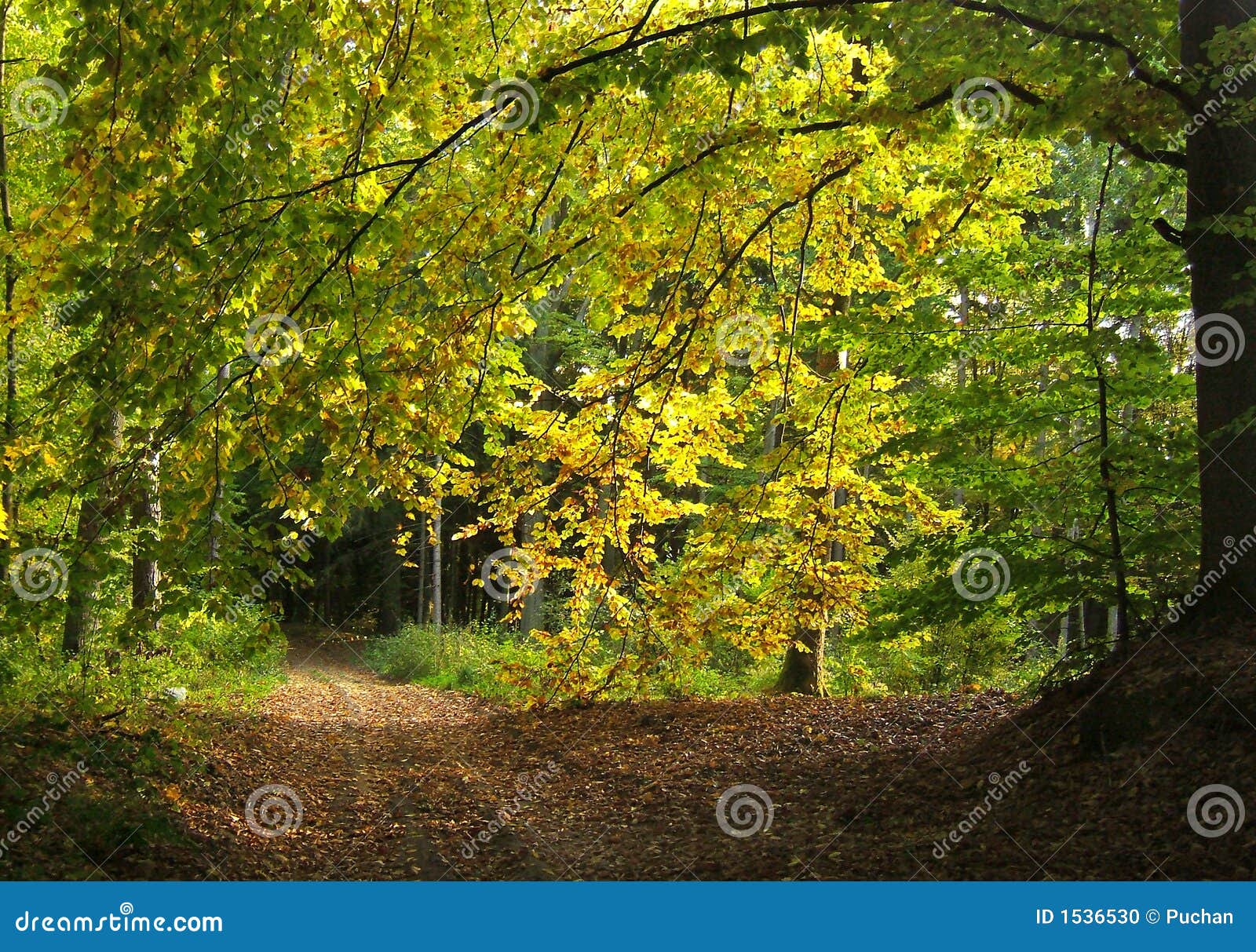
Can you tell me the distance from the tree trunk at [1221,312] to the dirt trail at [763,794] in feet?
2.18

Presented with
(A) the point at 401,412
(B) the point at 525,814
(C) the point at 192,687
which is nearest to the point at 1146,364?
(A) the point at 401,412

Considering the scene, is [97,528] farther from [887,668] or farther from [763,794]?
[887,668]

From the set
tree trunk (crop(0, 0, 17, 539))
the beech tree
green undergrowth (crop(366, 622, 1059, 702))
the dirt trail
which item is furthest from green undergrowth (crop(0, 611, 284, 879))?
green undergrowth (crop(366, 622, 1059, 702))

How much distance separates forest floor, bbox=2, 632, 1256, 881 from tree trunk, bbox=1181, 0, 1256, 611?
60 centimetres

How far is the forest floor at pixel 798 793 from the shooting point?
5223mm

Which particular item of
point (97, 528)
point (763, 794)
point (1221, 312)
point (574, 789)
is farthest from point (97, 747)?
point (1221, 312)

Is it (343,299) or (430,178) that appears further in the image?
(430,178)

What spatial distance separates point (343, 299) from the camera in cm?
480

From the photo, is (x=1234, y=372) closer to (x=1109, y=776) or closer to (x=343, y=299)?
(x=1109, y=776)

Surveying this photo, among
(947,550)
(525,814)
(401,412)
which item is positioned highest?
(401,412)

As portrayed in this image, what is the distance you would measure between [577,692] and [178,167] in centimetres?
660

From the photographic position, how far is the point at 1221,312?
5672 millimetres

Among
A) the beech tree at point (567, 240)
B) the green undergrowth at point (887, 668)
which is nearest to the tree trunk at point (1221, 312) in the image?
the beech tree at point (567, 240)

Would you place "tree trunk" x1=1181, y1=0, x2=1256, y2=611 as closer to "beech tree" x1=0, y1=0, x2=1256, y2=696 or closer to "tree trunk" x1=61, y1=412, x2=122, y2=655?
"beech tree" x1=0, y1=0, x2=1256, y2=696
